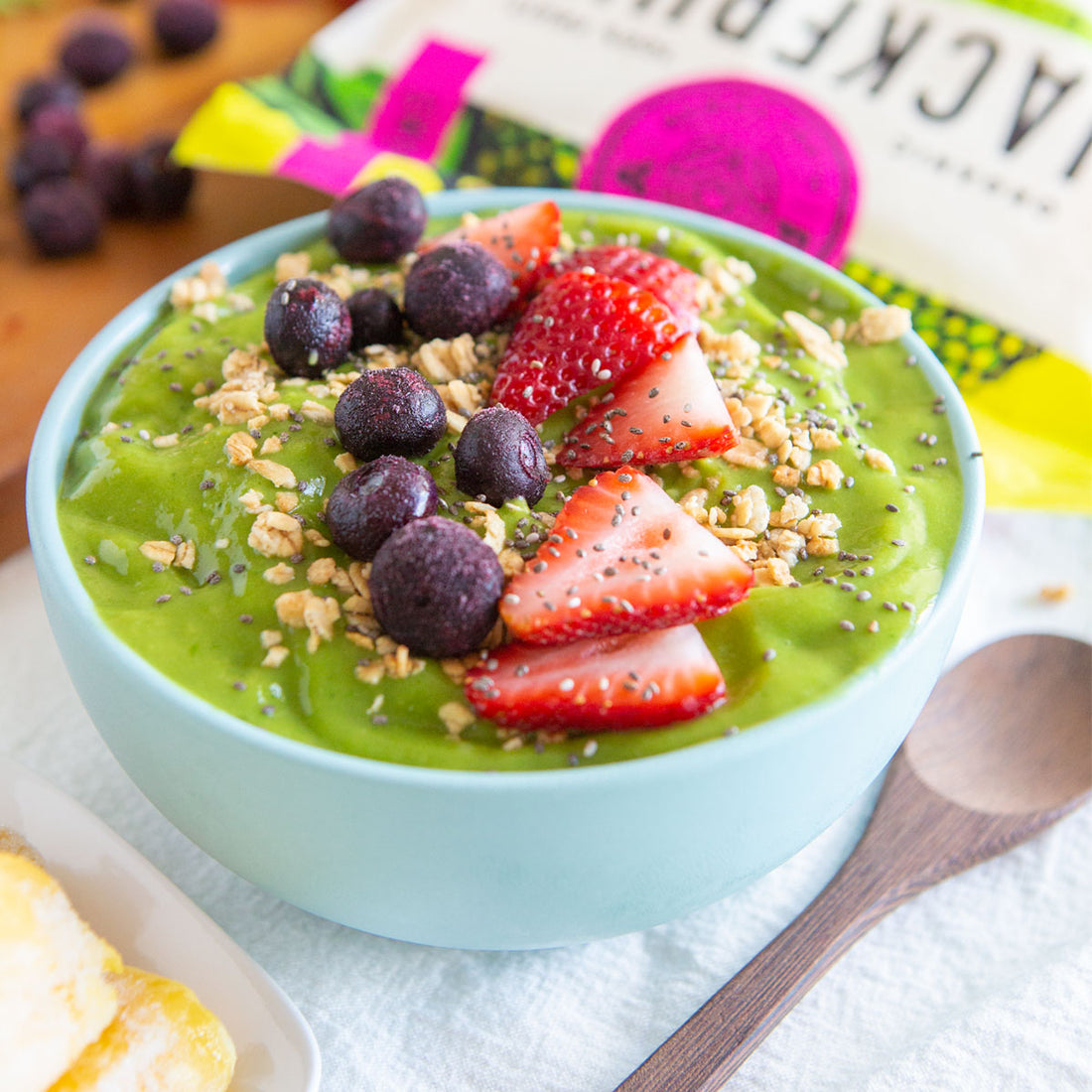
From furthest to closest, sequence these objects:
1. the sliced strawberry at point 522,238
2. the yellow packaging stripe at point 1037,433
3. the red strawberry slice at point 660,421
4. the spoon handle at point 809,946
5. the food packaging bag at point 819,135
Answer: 1. the food packaging bag at point 819,135
2. the yellow packaging stripe at point 1037,433
3. the sliced strawberry at point 522,238
4. the red strawberry slice at point 660,421
5. the spoon handle at point 809,946

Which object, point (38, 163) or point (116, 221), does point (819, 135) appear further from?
point (38, 163)

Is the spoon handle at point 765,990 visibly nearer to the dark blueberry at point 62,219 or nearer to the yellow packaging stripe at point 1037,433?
the yellow packaging stripe at point 1037,433

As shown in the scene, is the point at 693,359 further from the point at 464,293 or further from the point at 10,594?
the point at 10,594

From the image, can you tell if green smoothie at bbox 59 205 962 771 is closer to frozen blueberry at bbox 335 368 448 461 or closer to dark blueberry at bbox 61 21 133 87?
frozen blueberry at bbox 335 368 448 461

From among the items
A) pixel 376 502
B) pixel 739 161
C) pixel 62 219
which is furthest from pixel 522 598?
pixel 62 219

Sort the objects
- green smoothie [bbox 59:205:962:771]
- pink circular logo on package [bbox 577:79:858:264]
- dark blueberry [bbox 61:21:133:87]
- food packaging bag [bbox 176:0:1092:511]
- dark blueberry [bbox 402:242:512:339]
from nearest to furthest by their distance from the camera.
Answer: green smoothie [bbox 59:205:962:771] < dark blueberry [bbox 402:242:512:339] < food packaging bag [bbox 176:0:1092:511] < pink circular logo on package [bbox 577:79:858:264] < dark blueberry [bbox 61:21:133:87]

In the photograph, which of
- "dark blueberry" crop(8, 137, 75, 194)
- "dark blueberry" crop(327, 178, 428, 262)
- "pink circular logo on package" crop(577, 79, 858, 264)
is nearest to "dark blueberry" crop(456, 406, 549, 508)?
"dark blueberry" crop(327, 178, 428, 262)

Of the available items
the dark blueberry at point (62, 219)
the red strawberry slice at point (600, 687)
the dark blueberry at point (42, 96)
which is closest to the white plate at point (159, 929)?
the red strawberry slice at point (600, 687)
